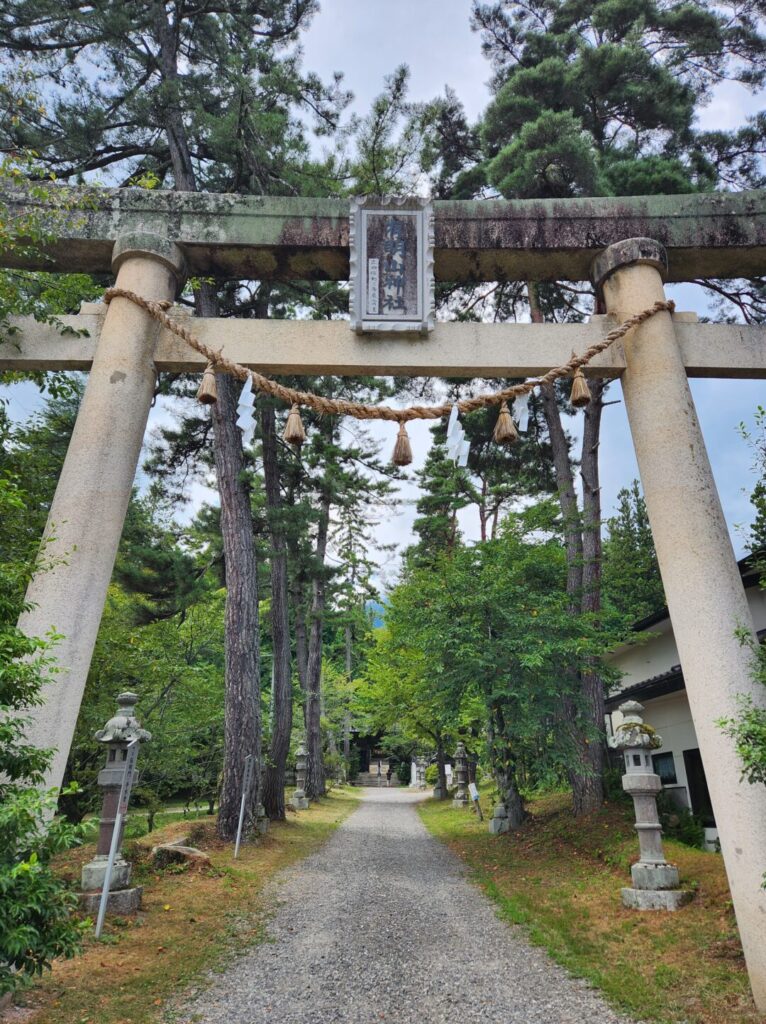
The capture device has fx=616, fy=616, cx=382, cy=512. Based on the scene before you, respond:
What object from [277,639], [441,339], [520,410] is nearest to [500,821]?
[277,639]

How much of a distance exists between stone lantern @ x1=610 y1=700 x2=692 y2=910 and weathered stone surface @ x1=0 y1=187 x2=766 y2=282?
5207mm

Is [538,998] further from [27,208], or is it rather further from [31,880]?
→ [27,208]

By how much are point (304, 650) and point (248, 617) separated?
460 inches

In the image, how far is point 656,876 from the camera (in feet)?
20.9

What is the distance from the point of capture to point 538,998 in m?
4.28

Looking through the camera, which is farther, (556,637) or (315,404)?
(556,637)

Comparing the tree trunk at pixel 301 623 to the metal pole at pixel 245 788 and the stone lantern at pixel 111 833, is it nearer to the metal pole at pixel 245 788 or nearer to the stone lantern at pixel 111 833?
the metal pole at pixel 245 788

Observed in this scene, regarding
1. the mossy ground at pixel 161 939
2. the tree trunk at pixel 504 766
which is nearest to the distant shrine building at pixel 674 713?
the tree trunk at pixel 504 766

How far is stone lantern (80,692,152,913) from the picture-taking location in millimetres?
6168

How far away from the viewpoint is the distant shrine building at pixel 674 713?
972 centimetres

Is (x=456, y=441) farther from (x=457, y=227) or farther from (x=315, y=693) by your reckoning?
(x=315, y=693)

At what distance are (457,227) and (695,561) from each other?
350 centimetres

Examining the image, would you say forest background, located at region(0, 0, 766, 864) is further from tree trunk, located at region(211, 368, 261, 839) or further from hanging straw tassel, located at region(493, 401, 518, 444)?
hanging straw tassel, located at region(493, 401, 518, 444)

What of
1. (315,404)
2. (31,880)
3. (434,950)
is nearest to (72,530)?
(315,404)
